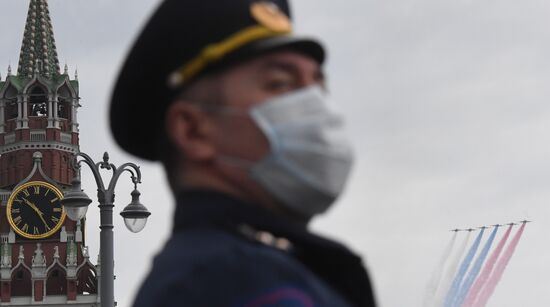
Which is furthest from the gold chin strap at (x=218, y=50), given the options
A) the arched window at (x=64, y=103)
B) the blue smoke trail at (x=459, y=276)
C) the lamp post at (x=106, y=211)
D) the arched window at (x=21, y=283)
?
the arched window at (x=64, y=103)

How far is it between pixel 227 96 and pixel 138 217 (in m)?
18.3

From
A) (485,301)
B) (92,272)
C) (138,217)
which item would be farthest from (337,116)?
(92,272)

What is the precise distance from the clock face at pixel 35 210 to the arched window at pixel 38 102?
6845 millimetres

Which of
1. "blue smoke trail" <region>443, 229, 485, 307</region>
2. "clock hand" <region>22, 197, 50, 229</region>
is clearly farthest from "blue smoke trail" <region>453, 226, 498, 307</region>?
"clock hand" <region>22, 197, 50, 229</region>

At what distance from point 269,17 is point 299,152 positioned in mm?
303

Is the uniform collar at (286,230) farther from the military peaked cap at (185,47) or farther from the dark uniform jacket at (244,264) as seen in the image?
the military peaked cap at (185,47)

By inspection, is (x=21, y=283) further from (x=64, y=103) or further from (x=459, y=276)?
(x=459, y=276)

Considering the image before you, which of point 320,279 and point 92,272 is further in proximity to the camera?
point 92,272

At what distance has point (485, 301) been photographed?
78.6 m

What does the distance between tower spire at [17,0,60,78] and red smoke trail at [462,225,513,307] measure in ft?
116

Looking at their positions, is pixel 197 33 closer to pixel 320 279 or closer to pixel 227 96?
pixel 227 96

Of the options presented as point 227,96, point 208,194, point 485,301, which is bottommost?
point 208,194

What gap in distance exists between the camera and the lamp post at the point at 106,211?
18.9 meters

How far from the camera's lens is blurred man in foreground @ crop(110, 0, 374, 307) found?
266 centimetres
